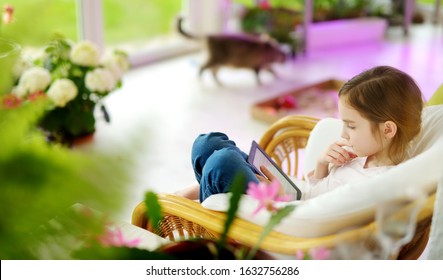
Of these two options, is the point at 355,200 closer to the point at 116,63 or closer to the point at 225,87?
the point at 116,63

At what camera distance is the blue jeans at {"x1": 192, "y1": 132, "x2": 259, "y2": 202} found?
1411mm

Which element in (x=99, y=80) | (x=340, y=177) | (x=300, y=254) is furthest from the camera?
(x=99, y=80)

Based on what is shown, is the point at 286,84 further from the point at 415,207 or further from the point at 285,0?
the point at 415,207

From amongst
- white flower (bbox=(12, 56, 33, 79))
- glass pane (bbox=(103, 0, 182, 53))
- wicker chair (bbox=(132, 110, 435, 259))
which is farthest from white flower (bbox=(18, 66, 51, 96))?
white flower (bbox=(12, 56, 33, 79))

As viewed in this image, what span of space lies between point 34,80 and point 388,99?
1583mm

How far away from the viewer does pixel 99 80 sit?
8.65 ft

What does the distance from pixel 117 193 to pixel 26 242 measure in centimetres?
7

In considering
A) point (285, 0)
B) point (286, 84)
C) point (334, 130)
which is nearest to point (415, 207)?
point (334, 130)

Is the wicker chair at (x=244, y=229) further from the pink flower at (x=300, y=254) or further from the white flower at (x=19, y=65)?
the white flower at (x=19, y=65)

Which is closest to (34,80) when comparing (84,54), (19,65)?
(84,54)

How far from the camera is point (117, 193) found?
1.04 ft

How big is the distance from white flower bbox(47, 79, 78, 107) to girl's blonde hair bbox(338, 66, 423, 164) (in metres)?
1.45

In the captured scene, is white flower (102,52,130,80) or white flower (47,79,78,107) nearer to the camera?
white flower (47,79,78,107)

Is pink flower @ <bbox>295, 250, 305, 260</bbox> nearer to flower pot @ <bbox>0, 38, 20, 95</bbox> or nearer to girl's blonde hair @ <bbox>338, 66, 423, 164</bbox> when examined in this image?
girl's blonde hair @ <bbox>338, 66, 423, 164</bbox>
